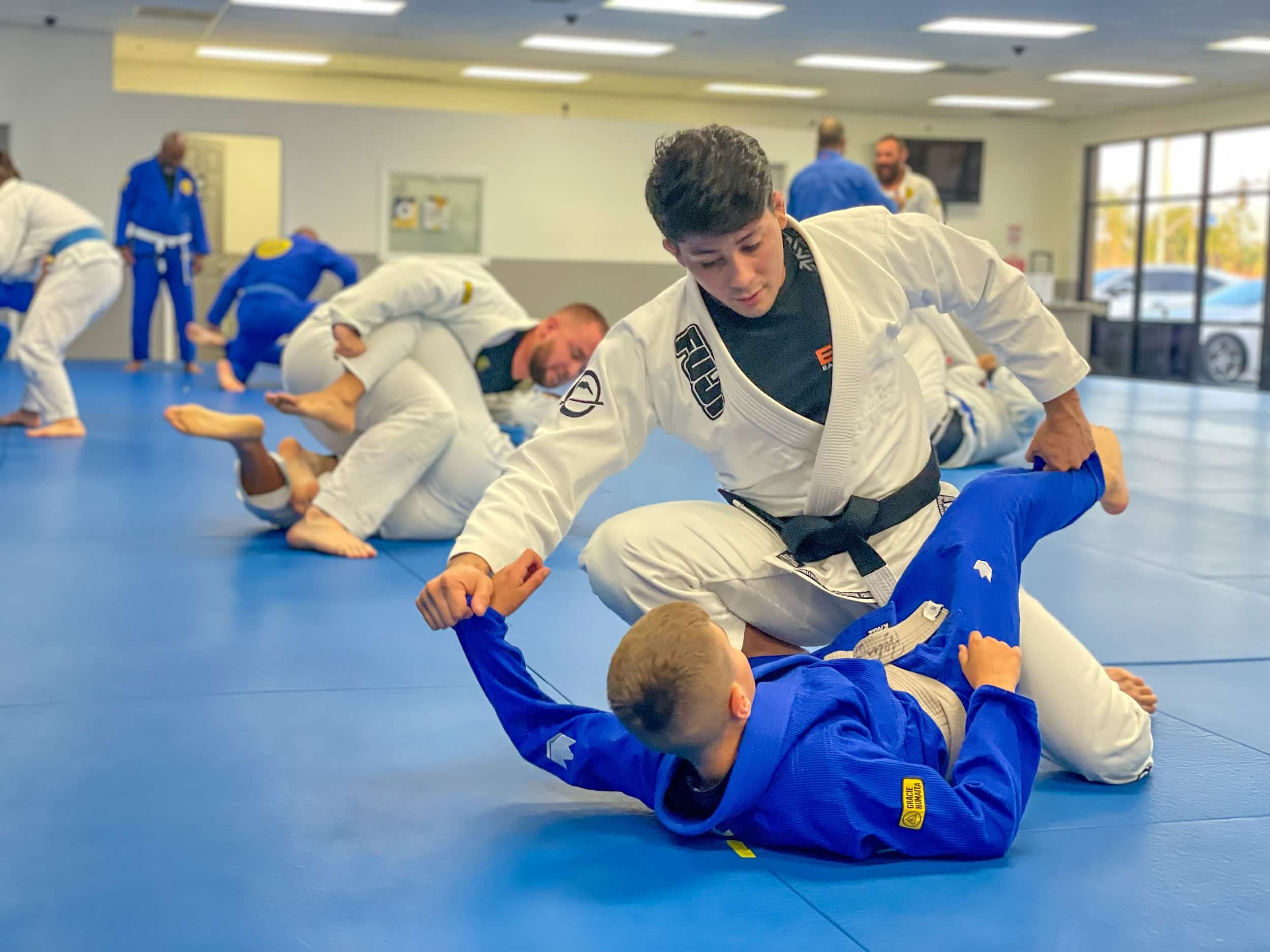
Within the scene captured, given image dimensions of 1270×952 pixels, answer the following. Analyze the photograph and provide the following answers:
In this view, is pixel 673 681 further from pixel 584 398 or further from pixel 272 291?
pixel 272 291

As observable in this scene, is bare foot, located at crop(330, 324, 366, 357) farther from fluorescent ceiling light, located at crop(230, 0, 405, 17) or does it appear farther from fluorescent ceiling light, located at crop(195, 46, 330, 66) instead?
fluorescent ceiling light, located at crop(195, 46, 330, 66)

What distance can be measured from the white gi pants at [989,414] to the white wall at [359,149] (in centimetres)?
1034

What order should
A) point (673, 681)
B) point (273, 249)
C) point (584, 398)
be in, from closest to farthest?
point (673, 681), point (584, 398), point (273, 249)

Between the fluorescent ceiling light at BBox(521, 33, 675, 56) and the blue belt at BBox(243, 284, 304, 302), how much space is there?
527cm

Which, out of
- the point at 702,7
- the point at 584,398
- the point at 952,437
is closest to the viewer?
the point at 584,398

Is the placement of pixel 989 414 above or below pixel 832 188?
below

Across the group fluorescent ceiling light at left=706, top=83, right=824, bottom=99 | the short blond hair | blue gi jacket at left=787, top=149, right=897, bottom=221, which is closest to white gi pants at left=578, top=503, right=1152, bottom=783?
the short blond hair

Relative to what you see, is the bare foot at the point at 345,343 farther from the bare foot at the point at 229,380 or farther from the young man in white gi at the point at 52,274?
the bare foot at the point at 229,380

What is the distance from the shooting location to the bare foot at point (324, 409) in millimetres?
4184

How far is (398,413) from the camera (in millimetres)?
4641

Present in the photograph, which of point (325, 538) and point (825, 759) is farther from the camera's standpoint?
point (325, 538)

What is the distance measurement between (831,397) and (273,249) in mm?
8692

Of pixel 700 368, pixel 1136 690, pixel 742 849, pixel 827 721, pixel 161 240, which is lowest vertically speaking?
pixel 742 849

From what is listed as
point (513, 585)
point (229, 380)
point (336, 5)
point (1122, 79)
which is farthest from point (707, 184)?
point (1122, 79)
